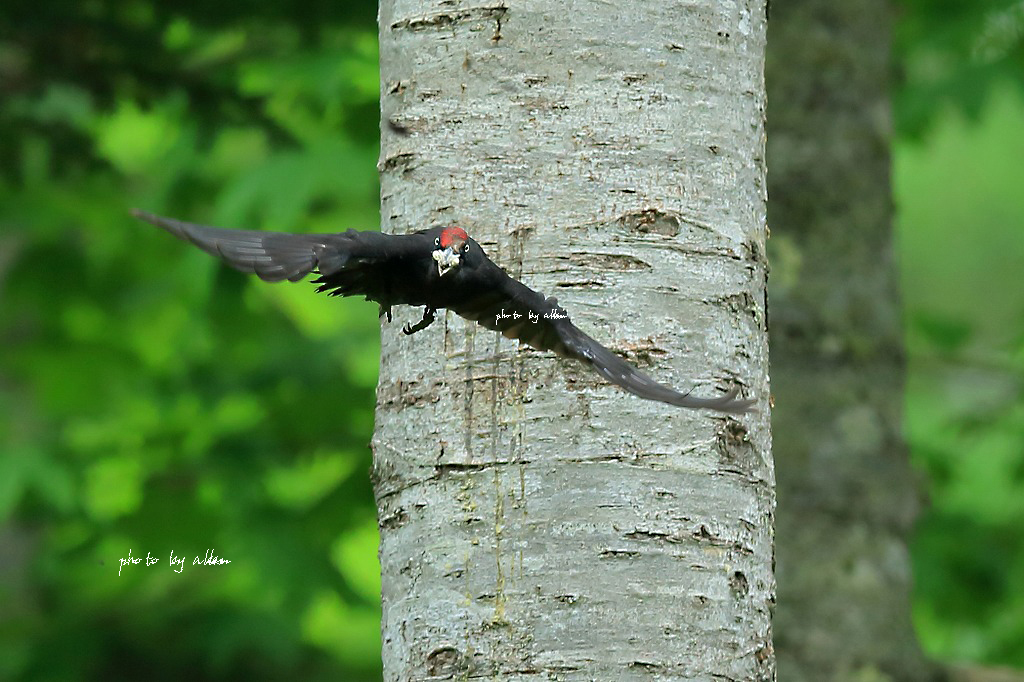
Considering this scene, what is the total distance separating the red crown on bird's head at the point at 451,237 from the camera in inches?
75.5

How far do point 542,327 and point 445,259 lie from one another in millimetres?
190

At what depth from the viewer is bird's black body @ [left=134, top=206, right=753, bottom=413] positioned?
A: 1.83 m

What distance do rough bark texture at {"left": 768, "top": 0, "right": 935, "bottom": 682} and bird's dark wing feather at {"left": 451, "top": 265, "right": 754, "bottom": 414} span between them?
2620 mm

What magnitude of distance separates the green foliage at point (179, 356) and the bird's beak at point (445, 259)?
257cm

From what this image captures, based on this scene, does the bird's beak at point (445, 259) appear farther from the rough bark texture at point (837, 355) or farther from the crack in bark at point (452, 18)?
the rough bark texture at point (837, 355)

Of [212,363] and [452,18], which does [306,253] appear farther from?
[212,363]

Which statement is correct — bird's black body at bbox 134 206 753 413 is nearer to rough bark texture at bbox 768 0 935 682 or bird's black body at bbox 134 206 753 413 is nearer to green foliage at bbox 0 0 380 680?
green foliage at bbox 0 0 380 680

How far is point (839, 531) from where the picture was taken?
173 inches

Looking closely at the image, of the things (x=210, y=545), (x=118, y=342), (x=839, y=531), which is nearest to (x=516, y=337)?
(x=839, y=531)

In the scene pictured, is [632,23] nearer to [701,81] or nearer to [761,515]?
[701,81]

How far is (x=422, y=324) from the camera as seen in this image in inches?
83.4

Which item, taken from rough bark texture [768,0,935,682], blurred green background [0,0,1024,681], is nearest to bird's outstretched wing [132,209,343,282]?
blurred green background [0,0,1024,681]

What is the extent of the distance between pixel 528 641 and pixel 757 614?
40 cm

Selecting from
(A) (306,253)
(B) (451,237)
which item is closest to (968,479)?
(B) (451,237)
